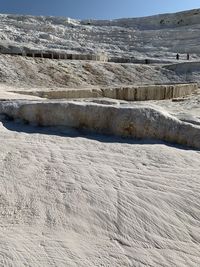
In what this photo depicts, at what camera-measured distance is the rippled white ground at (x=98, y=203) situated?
10.3ft

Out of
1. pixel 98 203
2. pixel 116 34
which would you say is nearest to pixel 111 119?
pixel 98 203

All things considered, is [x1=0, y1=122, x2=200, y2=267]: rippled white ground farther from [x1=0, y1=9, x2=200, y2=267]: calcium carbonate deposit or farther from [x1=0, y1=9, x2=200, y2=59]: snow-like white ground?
[x1=0, y1=9, x2=200, y2=59]: snow-like white ground

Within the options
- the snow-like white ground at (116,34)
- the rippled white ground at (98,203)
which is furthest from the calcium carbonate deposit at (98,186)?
the snow-like white ground at (116,34)

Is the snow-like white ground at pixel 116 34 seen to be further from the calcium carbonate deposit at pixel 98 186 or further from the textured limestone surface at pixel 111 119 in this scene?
the calcium carbonate deposit at pixel 98 186

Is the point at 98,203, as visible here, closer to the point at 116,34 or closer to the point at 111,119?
the point at 111,119

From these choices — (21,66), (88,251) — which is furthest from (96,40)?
(88,251)

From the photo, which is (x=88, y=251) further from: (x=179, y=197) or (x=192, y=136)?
(x=192, y=136)

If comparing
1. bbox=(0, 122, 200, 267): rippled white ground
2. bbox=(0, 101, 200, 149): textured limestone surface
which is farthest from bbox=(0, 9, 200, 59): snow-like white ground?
bbox=(0, 122, 200, 267): rippled white ground

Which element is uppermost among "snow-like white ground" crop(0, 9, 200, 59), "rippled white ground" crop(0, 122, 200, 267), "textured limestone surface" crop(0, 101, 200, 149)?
"snow-like white ground" crop(0, 9, 200, 59)

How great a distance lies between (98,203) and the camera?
3.78m

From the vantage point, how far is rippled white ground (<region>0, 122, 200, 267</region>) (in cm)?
314

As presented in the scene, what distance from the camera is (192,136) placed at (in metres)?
5.29

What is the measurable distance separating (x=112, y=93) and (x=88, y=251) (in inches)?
472

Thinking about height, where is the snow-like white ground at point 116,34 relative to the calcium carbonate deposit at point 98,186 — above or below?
above
